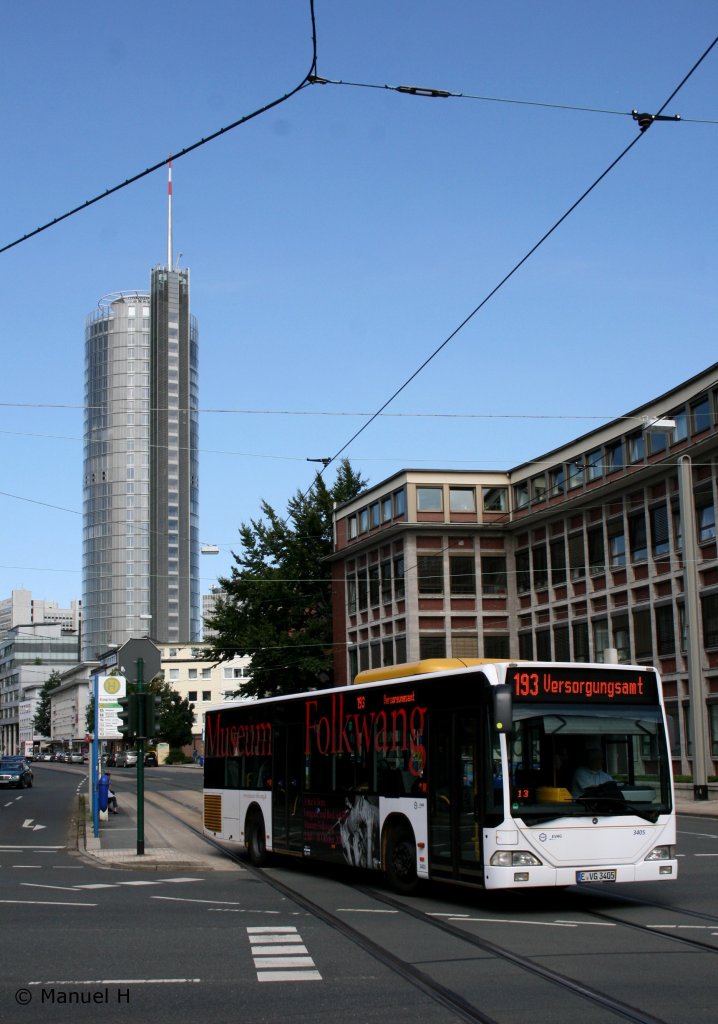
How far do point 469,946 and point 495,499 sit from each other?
5194cm

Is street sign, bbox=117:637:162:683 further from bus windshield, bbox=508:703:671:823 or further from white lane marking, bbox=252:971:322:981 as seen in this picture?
white lane marking, bbox=252:971:322:981

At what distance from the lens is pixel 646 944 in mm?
11414

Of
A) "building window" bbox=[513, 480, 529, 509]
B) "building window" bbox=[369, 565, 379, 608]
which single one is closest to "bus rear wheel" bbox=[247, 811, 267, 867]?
"building window" bbox=[513, 480, 529, 509]

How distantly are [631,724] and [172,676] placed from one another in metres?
141

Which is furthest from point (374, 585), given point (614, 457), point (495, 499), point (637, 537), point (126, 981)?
point (126, 981)

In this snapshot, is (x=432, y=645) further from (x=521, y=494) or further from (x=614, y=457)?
(x=614, y=457)

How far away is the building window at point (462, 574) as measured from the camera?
62.1m

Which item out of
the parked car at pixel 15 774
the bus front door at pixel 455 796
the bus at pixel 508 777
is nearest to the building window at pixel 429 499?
the parked car at pixel 15 774

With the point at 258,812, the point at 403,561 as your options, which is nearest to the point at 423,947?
the point at 258,812

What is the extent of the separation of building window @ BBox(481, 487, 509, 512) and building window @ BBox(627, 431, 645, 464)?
487 inches

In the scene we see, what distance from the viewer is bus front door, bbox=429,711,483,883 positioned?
45.8 feet

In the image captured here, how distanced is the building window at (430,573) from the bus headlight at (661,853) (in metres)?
48.0

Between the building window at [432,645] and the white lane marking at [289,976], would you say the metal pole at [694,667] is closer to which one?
the building window at [432,645]

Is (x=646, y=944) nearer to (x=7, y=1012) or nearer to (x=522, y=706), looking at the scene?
(x=522, y=706)
